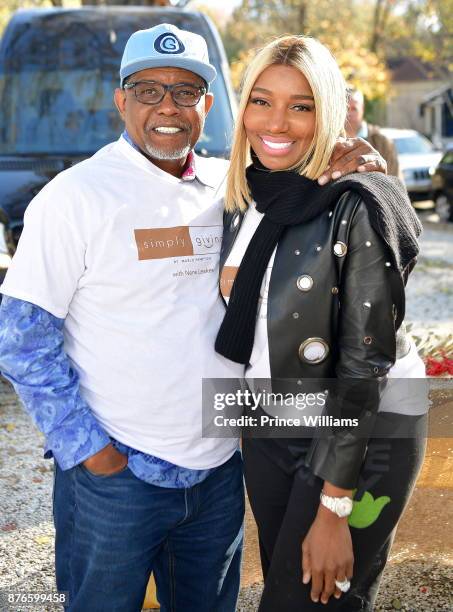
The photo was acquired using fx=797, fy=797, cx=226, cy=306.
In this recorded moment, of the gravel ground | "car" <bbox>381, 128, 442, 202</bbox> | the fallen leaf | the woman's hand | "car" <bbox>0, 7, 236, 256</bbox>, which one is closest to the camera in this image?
the woman's hand

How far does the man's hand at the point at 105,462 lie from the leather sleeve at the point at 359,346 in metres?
0.58

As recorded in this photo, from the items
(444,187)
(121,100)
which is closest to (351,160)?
(121,100)

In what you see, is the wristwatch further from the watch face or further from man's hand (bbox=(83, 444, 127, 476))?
man's hand (bbox=(83, 444, 127, 476))

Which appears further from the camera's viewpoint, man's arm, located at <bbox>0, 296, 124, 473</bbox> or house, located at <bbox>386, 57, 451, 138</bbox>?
house, located at <bbox>386, 57, 451, 138</bbox>

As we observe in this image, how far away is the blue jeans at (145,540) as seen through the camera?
239 centimetres

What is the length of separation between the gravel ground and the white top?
1514 millimetres

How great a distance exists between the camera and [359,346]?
219 centimetres

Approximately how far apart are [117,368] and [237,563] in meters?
0.90

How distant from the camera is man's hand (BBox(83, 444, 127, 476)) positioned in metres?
2.35

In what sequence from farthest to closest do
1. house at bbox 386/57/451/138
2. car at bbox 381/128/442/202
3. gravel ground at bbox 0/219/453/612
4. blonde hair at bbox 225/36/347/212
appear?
house at bbox 386/57/451/138 < car at bbox 381/128/442/202 < gravel ground at bbox 0/219/453/612 < blonde hair at bbox 225/36/347/212

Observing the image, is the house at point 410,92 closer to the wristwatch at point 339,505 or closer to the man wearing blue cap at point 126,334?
the man wearing blue cap at point 126,334

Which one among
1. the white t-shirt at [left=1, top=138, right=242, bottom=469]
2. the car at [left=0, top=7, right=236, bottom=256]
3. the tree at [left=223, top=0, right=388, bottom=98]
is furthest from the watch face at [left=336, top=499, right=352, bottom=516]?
the tree at [left=223, top=0, right=388, bottom=98]

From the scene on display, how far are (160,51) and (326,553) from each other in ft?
5.26

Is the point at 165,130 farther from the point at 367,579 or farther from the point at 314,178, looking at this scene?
the point at 367,579
